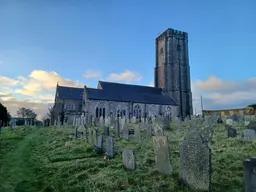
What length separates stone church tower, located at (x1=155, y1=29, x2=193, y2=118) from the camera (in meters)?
43.2

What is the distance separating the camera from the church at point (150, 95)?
3588 centimetres

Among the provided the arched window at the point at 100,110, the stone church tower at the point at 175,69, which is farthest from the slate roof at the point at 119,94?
the stone church tower at the point at 175,69

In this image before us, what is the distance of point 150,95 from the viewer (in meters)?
41.6

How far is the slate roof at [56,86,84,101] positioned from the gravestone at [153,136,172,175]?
109ft

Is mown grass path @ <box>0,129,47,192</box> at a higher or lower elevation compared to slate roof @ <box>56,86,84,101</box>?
lower

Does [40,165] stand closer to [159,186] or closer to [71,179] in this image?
[71,179]

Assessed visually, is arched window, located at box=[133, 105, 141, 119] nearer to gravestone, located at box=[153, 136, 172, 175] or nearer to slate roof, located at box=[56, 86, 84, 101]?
slate roof, located at box=[56, 86, 84, 101]

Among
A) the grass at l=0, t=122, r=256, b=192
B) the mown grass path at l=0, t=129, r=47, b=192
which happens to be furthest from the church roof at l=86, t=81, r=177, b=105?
the grass at l=0, t=122, r=256, b=192

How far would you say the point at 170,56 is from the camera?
144 ft

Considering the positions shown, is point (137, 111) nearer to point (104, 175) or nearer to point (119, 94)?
point (119, 94)

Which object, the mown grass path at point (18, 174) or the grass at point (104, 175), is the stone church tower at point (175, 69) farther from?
the mown grass path at point (18, 174)

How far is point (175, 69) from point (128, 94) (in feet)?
37.8

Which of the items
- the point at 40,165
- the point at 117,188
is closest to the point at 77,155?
the point at 40,165

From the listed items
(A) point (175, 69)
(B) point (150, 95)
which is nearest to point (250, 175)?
(B) point (150, 95)
